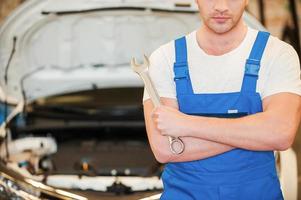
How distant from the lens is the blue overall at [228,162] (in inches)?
55.0

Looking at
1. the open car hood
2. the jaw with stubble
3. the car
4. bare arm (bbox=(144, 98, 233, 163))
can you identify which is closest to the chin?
the jaw with stubble

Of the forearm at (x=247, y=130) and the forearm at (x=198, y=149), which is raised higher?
the forearm at (x=247, y=130)

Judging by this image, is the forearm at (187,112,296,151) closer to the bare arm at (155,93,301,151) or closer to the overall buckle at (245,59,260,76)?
the bare arm at (155,93,301,151)

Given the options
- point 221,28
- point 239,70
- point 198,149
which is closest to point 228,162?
point 198,149

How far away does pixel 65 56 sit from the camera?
9.95 ft

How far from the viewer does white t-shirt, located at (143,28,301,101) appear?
1389 millimetres

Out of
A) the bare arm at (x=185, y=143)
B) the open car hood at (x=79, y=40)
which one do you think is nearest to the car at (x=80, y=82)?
the open car hood at (x=79, y=40)

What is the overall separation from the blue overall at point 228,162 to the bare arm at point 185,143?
2 centimetres

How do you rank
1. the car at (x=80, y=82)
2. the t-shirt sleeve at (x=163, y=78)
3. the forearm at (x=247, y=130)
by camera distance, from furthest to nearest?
the car at (x=80, y=82)
the t-shirt sleeve at (x=163, y=78)
the forearm at (x=247, y=130)

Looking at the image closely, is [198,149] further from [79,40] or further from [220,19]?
[79,40]

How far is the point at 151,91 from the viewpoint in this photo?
139 cm

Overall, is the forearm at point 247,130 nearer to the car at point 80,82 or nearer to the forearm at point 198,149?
the forearm at point 198,149

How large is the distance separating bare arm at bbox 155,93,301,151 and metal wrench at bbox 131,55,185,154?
0.04 meters

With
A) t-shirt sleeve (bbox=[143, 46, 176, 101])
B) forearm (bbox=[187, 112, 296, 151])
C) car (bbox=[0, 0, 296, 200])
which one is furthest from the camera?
car (bbox=[0, 0, 296, 200])
